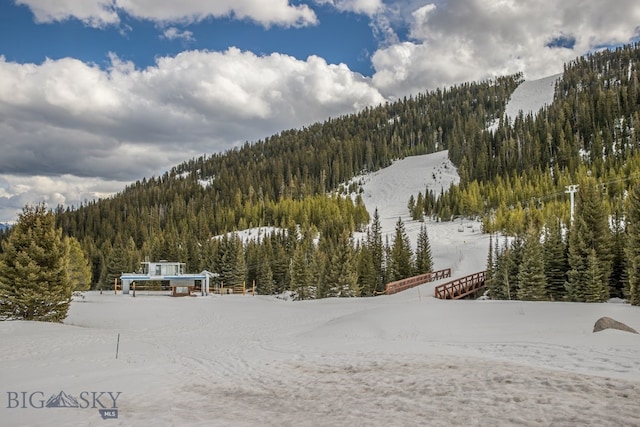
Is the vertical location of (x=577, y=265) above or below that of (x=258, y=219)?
below

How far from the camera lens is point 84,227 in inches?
5482

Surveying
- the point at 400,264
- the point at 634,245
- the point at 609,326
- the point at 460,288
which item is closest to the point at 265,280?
the point at 400,264

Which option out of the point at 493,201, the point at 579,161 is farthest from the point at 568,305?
the point at 579,161

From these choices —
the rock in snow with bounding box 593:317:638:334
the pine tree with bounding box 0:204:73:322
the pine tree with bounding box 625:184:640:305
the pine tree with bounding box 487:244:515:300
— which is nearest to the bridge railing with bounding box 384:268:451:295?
the pine tree with bounding box 487:244:515:300

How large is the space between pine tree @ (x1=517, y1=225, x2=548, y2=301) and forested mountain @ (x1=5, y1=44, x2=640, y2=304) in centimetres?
297

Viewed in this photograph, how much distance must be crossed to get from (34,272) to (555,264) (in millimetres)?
43183

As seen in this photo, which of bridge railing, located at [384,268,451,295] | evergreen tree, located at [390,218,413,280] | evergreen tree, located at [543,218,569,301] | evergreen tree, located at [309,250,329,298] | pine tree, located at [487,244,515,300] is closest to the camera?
bridge railing, located at [384,268,451,295]

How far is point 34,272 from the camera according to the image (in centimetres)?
2484

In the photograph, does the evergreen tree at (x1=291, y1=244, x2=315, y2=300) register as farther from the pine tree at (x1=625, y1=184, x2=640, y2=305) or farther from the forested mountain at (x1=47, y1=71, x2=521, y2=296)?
the pine tree at (x1=625, y1=184, x2=640, y2=305)

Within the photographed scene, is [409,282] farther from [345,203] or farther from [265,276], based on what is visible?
[345,203]

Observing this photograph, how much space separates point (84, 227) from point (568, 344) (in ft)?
498

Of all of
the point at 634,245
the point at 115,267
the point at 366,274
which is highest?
the point at 634,245

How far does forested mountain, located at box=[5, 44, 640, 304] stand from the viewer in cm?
6612

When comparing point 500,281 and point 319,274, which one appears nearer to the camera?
point 500,281
